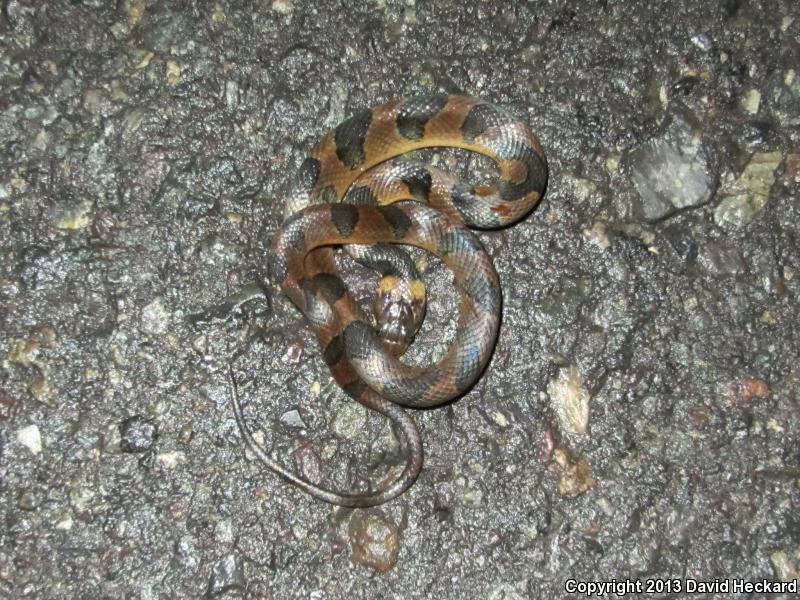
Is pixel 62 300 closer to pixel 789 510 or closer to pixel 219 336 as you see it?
pixel 219 336

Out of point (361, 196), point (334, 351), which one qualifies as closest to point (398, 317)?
point (334, 351)

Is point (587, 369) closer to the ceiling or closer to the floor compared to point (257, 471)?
closer to the ceiling

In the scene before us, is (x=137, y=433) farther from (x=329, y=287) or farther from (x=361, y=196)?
(x=361, y=196)

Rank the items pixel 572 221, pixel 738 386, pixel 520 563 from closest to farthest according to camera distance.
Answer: pixel 520 563 < pixel 738 386 < pixel 572 221

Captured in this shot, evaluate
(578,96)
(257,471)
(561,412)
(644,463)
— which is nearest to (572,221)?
(578,96)

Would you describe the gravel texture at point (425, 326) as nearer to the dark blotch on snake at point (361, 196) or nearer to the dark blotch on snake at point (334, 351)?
the dark blotch on snake at point (334, 351)
